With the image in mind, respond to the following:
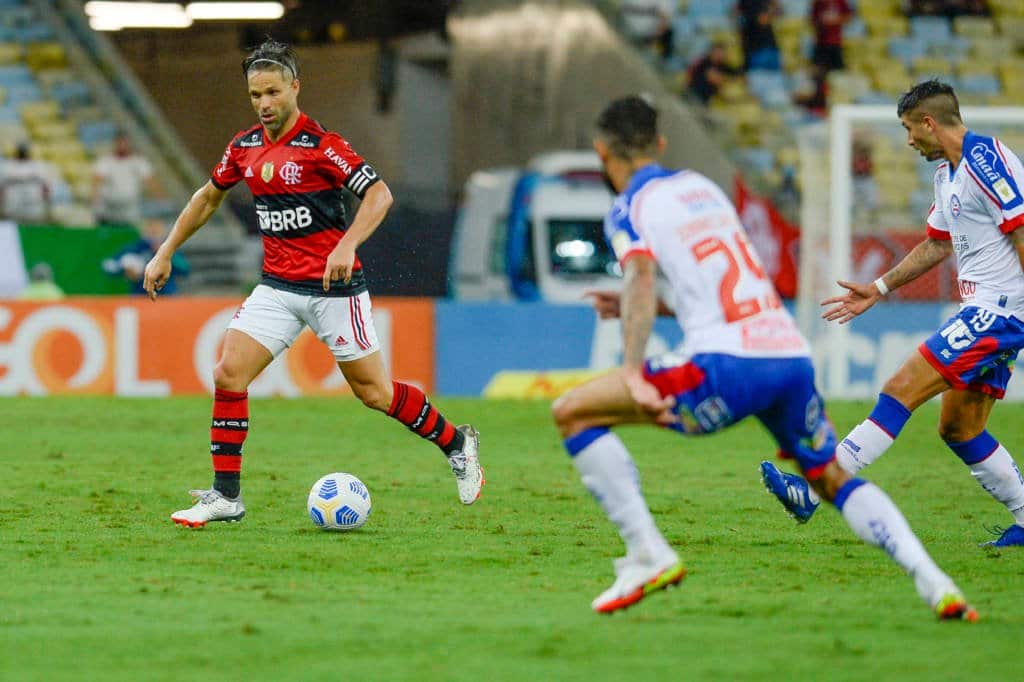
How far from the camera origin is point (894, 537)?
5.31 metres

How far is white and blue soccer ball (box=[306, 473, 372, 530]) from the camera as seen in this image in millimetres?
7648

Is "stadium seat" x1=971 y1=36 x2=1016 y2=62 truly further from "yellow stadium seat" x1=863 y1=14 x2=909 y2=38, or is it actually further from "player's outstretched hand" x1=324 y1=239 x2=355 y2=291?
"player's outstretched hand" x1=324 y1=239 x2=355 y2=291

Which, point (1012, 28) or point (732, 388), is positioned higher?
point (732, 388)

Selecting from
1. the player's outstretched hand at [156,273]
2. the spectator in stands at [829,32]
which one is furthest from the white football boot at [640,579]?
the spectator in stands at [829,32]

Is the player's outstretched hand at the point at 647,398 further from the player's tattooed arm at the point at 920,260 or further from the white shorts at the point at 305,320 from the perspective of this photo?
the white shorts at the point at 305,320

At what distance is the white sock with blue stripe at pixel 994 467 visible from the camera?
7.43 meters

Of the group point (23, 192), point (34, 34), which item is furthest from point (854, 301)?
point (34, 34)

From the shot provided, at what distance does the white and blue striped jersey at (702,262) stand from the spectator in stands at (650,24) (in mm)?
18538

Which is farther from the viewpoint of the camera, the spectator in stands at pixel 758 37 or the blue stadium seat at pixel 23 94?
the spectator in stands at pixel 758 37

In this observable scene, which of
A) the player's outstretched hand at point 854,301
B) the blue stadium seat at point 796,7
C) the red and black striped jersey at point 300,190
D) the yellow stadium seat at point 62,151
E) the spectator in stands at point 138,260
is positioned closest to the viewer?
the player's outstretched hand at point 854,301

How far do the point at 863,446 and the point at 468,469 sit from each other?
2119 mm

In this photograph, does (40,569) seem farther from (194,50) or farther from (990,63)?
(194,50)

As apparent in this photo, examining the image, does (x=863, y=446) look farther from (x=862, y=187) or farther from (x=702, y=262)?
(x=862, y=187)

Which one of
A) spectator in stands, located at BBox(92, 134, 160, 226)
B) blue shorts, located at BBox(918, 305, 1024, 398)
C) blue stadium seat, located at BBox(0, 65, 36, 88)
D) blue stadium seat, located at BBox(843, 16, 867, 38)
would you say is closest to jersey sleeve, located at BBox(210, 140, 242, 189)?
blue shorts, located at BBox(918, 305, 1024, 398)
